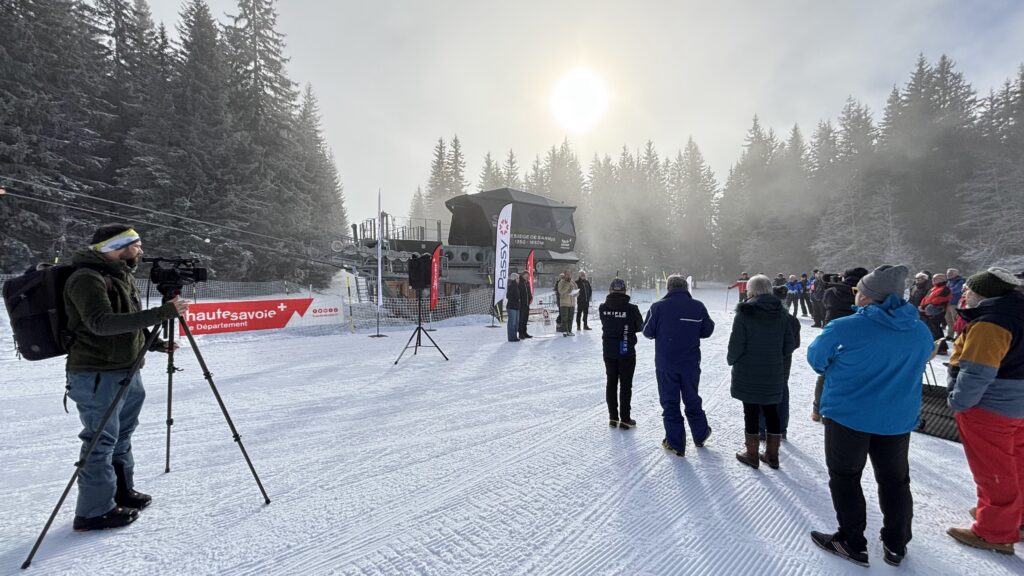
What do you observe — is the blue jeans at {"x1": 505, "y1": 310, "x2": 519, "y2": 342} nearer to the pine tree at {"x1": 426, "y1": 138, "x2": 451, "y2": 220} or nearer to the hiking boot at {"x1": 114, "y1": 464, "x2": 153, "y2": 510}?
the hiking boot at {"x1": 114, "y1": 464, "x2": 153, "y2": 510}

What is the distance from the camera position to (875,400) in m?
2.21

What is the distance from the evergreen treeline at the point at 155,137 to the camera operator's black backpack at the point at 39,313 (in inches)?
570

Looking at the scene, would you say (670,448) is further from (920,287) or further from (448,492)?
(920,287)

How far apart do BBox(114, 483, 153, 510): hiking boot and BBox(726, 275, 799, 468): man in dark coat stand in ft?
15.1

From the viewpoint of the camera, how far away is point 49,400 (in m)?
5.36

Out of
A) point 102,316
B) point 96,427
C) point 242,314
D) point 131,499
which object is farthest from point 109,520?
point 242,314

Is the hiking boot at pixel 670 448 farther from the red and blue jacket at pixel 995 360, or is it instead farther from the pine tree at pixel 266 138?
A: the pine tree at pixel 266 138

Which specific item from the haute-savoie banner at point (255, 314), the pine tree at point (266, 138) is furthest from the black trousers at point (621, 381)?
the pine tree at point (266, 138)

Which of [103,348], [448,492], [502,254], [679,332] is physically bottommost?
[448,492]

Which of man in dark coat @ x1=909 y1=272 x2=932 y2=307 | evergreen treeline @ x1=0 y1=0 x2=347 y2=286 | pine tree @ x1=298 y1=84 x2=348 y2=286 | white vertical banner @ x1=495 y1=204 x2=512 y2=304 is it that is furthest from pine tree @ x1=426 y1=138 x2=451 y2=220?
man in dark coat @ x1=909 y1=272 x2=932 y2=307

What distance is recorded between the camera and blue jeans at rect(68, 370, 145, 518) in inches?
96.5

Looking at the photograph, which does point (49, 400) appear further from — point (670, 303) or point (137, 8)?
point (137, 8)

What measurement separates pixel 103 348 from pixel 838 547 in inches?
183

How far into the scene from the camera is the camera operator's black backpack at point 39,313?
228 cm
